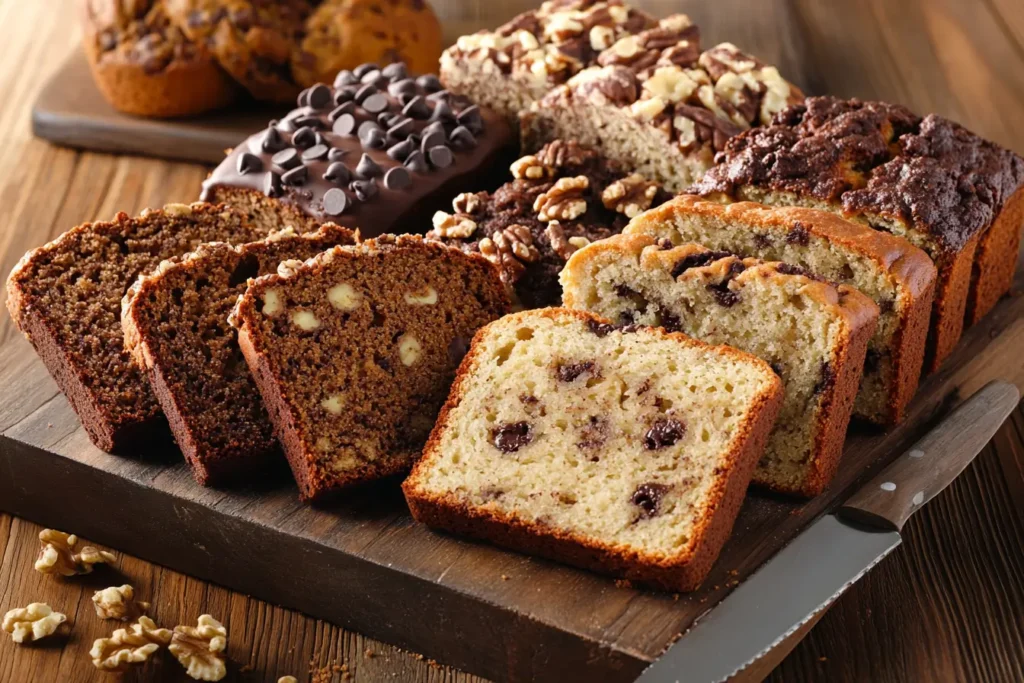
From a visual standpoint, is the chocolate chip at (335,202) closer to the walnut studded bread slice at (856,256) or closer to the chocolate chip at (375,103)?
the chocolate chip at (375,103)

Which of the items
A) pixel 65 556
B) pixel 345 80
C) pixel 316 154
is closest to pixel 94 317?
pixel 65 556

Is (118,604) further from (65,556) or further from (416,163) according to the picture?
(416,163)

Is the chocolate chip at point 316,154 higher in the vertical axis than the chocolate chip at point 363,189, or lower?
higher

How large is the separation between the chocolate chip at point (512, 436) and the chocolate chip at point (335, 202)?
47.3 inches

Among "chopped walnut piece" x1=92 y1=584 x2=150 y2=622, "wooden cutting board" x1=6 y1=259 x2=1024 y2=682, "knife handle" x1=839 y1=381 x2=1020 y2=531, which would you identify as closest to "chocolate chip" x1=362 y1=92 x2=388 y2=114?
"wooden cutting board" x1=6 y1=259 x2=1024 y2=682

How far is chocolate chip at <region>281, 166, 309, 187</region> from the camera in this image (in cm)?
402

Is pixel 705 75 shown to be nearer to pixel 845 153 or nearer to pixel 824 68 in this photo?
pixel 845 153

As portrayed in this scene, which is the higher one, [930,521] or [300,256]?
[300,256]

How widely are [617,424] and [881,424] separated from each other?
887mm

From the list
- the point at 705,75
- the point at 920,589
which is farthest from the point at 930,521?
the point at 705,75

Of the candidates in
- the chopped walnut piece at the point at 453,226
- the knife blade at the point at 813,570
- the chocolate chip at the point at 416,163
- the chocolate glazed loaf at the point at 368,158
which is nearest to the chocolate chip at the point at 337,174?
the chocolate glazed loaf at the point at 368,158

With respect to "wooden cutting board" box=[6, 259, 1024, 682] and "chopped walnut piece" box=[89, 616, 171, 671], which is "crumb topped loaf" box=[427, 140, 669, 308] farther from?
"chopped walnut piece" box=[89, 616, 171, 671]

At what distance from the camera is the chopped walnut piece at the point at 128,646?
301 centimetres

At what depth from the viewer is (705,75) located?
14.3 ft
